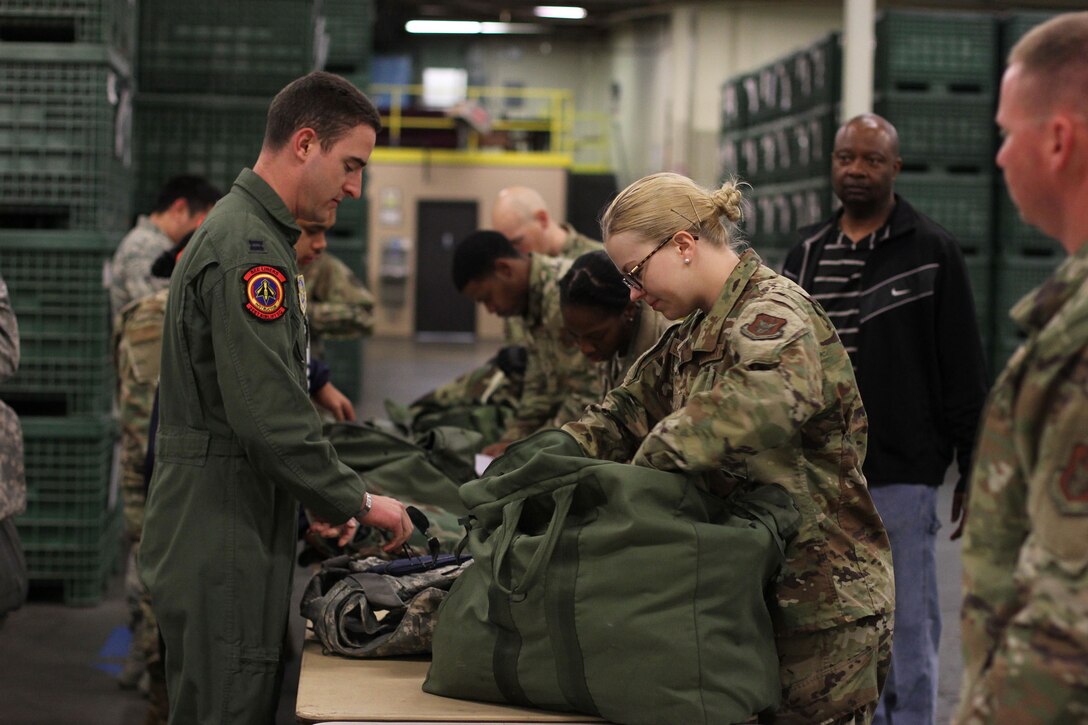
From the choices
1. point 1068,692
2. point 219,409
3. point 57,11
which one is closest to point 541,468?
point 219,409

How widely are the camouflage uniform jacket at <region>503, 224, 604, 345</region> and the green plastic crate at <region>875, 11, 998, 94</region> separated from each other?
11.2ft

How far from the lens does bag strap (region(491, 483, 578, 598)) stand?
6.23 ft

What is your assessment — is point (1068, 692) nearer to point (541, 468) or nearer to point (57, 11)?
point (541, 468)

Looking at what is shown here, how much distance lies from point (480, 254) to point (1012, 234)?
5.43m

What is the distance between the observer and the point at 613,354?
3086mm

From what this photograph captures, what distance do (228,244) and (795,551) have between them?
1094mm

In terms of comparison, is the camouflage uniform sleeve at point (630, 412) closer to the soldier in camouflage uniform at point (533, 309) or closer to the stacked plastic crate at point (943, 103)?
the soldier in camouflage uniform at point (533, 309)

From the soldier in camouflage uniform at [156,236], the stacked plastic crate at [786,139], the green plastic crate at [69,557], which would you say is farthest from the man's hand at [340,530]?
the stacked plastic crate at [786,139]

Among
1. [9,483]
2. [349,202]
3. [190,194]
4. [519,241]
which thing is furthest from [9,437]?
[349,202]

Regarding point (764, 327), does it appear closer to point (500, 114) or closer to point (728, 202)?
point (728, 202)

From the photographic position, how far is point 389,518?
7.50ft

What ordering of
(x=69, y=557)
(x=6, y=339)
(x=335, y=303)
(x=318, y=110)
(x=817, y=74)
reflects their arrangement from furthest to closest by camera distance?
(x=817, y=74) < (x=335, y=303) < (x=69, y=557) < (x=6, y=339) < (x=318, y=110)

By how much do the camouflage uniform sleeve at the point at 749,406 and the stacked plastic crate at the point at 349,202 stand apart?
6.87m

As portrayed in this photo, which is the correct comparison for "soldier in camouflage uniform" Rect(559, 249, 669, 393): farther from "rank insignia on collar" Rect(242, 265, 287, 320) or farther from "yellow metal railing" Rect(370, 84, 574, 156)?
"yellow metal railing" Rect(370, 84, 574, 156)
